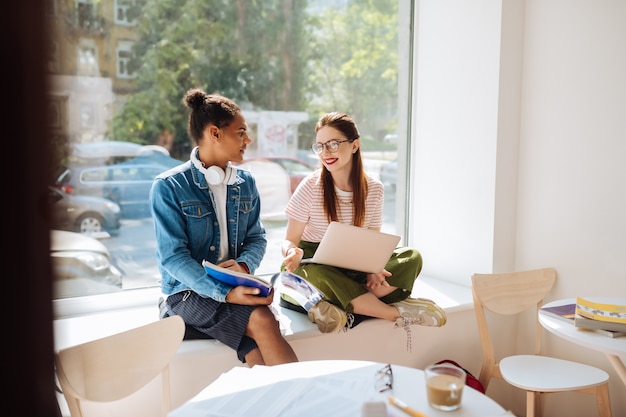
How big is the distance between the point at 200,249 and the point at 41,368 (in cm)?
152

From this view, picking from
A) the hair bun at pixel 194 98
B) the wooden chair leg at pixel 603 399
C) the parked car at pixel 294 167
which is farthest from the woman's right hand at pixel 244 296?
the wooden chair leg at pixel 603 399

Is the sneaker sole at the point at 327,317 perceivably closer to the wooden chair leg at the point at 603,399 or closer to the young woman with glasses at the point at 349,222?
the young woman with glasses at the point at 349,222

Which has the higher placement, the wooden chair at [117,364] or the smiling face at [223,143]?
the smiling face at [223,143]

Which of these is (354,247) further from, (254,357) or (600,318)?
(600,318)

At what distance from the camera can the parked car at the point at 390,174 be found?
3191 millimetres

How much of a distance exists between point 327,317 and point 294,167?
899 mm

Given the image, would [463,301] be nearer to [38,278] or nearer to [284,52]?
[284,52]

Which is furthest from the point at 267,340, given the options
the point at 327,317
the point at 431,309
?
the point at 431,309

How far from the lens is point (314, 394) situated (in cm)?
122

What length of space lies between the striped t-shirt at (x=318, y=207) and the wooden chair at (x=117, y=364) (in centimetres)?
96

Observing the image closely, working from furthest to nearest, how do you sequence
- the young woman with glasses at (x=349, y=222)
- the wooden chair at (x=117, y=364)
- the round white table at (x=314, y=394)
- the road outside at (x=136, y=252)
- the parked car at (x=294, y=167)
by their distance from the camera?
the parked car at (x=294, y=167), the road outside at (x=136, y=252), the young woman with glasses at (x=349, y=222), the wooden chair at (x=117, y=364), the round white table at (x=314, y=394)

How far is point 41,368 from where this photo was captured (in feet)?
1.86

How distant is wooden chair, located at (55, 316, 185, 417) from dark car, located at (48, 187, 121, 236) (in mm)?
864

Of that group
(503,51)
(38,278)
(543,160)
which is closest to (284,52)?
(503,51)
